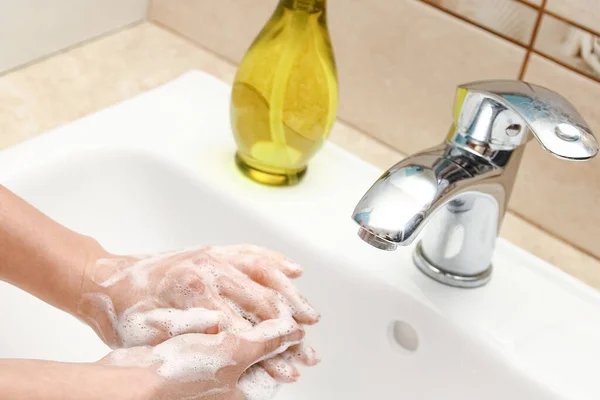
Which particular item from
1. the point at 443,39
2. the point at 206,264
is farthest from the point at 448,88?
the point at 206,264

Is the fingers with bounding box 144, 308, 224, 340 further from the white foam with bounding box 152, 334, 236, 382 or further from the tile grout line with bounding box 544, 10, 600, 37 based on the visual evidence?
the tile grout line with bounding box 544, 10, 600, 37

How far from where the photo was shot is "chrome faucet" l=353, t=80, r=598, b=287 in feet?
1.65

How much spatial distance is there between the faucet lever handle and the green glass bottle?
131 mm

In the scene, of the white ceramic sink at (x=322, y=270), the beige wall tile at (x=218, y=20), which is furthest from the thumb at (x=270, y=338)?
the beige wall tile at (x=218, y=20)

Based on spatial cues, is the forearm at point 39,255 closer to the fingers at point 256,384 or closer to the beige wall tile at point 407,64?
the fingers at point 256,384

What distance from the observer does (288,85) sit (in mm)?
634

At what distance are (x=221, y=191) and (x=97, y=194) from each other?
0.11 m

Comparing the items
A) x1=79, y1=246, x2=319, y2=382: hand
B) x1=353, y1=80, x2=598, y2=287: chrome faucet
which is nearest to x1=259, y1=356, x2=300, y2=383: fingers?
x1=79, y1=246, x2=319, y2=382: hand

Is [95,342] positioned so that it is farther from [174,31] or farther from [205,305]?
[174,31]

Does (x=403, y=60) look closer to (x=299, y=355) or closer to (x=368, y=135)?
(x=368, y=135)

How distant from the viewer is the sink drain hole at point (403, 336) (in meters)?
0.63

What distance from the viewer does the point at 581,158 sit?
0.49 metres

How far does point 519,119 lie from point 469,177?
0.17ft

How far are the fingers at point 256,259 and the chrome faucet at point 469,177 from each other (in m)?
0.06
